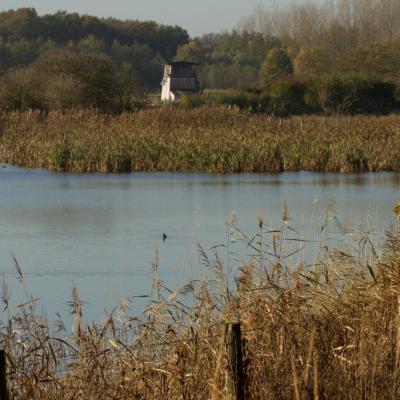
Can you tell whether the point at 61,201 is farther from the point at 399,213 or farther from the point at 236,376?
the point at 236,376

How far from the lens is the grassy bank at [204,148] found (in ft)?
61.4

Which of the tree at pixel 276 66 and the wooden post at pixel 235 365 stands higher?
the tree at pixel 276 66

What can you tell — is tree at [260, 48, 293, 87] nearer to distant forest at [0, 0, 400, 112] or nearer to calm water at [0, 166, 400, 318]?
distant forest at [0, 0, 400, 112]

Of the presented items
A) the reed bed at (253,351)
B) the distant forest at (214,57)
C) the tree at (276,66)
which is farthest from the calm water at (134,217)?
the tree at (276,66)

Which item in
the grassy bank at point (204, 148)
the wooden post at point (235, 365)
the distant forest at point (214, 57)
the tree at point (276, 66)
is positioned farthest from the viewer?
the tree at point (276, 66)

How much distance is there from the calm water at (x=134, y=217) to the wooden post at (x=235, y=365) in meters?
3.35

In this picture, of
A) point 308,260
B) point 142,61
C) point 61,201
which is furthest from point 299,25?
point 308,260

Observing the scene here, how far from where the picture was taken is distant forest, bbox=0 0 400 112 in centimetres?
2836

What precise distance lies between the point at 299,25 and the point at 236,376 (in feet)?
271

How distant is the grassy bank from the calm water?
519 millimetres

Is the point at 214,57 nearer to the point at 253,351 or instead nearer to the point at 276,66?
the point at 276,66

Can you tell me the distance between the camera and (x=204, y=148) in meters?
19.1

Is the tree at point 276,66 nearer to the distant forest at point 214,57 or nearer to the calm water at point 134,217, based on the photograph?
the distant forest at point 214,57

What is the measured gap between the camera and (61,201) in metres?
14.6
